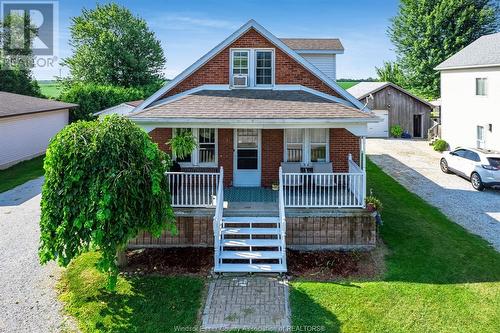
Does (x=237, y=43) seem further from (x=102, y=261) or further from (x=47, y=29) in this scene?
(x=47, y=29)

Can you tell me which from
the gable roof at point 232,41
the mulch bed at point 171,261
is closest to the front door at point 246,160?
the gable roof at point 232,41

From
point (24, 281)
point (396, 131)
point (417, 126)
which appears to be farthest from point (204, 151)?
point (417, 126)

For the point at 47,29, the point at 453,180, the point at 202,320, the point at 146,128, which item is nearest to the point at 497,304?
the point at 202,320

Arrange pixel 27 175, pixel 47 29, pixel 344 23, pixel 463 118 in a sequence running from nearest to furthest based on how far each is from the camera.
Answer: pixel 27 175 → pixel 463 118 → pixel 344 23 → pixel 47 29

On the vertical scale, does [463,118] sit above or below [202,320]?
above

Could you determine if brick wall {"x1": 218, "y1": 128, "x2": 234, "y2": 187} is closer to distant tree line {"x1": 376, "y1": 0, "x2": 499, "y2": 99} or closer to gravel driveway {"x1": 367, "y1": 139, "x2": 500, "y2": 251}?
gravel driveway {"x1": 367, "y1": 139, "x2": 500, "y2": 251}
